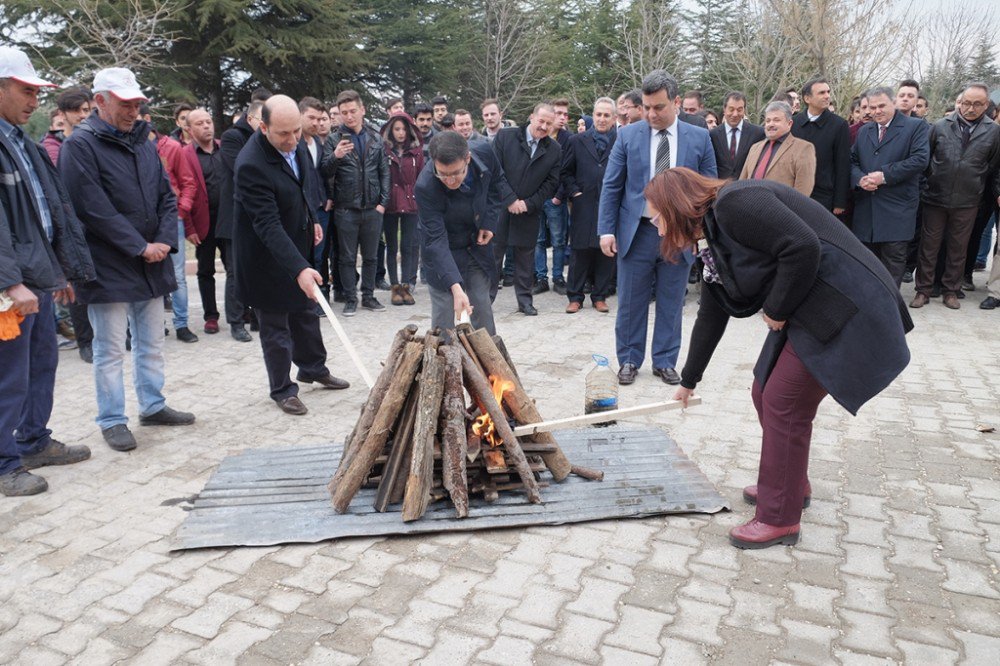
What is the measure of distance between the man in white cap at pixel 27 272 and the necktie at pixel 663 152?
4.11m

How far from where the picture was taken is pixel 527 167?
906 centimetres

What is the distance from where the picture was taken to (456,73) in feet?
75.0

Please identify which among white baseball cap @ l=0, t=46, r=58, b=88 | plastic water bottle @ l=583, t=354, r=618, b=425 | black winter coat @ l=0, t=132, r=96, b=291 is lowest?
plastic water bottle @ l=583, t=354, r=618, b=425

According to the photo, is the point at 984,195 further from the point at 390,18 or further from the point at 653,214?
the point at 390,18

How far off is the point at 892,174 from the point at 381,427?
6854 mm

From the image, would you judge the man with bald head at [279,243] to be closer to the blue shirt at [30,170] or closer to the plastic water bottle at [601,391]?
the blue shirt at [30,170]

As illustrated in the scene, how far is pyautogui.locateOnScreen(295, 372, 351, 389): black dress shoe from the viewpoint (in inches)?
254

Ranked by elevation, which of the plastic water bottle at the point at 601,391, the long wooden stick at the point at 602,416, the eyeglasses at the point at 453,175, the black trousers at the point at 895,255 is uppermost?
the eyeglasses at the point at 453,175

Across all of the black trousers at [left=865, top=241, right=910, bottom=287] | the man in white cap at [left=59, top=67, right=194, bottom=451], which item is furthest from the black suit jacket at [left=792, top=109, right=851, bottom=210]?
the man in white cap at [left=59, top=67, right=194, bottom=451]

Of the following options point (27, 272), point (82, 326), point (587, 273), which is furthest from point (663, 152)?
point (82, 326)

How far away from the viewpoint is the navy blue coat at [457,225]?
5496 millimetres

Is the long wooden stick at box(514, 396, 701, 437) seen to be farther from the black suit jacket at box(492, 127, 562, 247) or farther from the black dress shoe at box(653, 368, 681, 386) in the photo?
the black suit jacket at box(492, 127, 562, 247)

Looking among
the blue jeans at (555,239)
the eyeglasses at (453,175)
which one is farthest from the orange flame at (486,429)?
the blue jeans at (555,239)

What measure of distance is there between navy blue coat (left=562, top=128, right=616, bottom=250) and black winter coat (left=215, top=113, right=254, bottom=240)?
374cm
